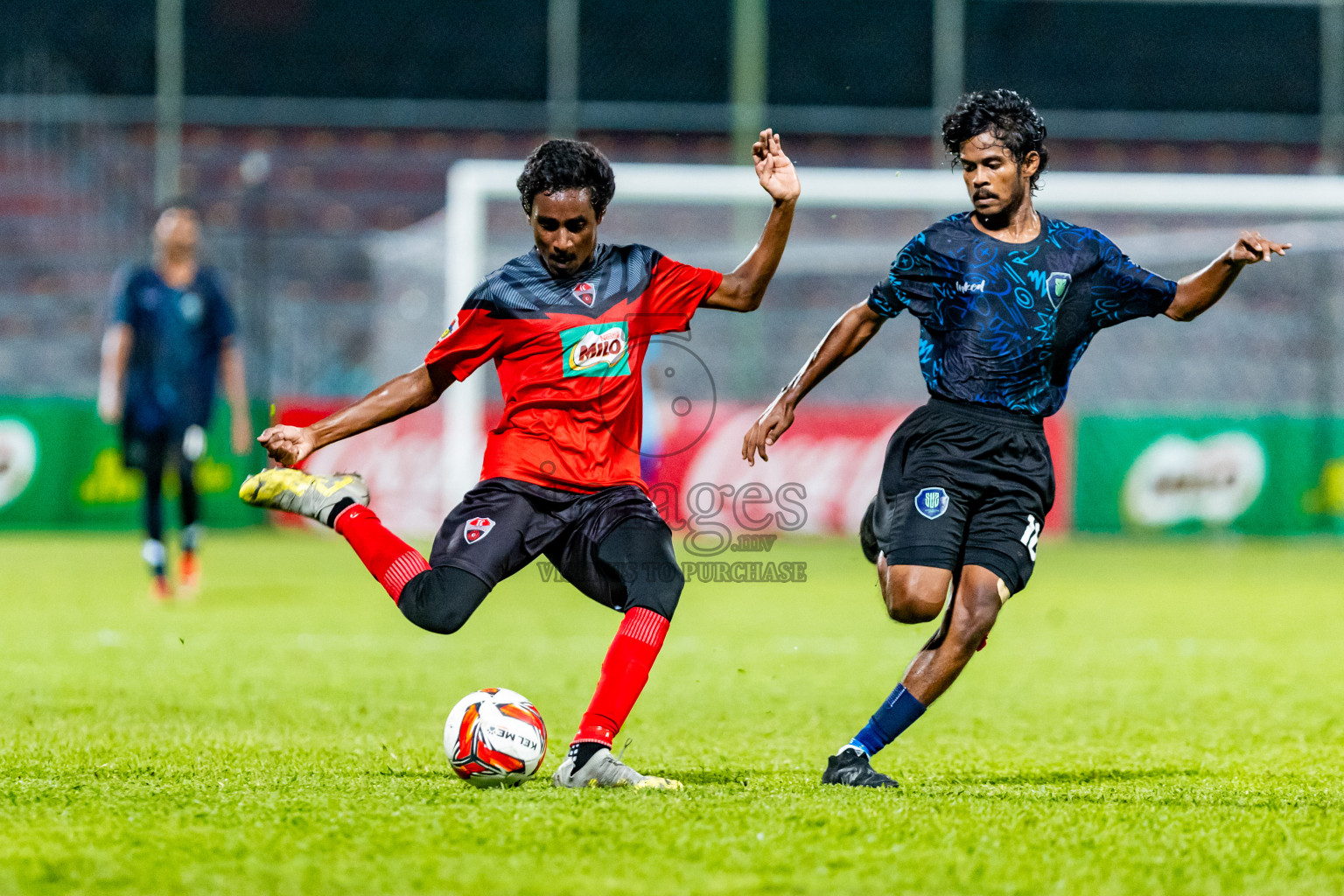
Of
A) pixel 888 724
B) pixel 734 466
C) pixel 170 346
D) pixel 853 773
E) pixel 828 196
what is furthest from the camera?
pixel 734 466

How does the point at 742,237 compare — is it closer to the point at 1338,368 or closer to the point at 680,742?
the point at 1338,368

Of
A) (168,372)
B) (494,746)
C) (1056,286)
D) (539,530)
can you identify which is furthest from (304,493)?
(168,372)

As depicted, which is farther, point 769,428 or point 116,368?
point 116,368

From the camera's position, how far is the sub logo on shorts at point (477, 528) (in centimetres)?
440

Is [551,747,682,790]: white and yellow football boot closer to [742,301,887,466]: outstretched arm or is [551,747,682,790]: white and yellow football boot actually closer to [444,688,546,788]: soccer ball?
[444,688,546,788]: soccer ball

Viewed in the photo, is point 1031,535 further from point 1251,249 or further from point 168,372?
point 168,372

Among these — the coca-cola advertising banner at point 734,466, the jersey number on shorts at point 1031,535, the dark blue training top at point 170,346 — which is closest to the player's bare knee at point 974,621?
the jersey number on shorts at point 1031,535

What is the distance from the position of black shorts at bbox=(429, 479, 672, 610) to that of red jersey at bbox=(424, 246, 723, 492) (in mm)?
44

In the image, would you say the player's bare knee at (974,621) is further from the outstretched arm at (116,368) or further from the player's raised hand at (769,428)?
the outstretched arm at (116,368)

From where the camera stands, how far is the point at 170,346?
9445 millimetres

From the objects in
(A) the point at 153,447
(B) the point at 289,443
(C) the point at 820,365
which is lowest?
(A) the point at 153,447

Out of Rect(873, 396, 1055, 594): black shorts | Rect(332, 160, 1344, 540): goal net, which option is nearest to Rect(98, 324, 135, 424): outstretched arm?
Rect(332, 160, 1344, 540): goal net

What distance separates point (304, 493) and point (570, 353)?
2.77 feet

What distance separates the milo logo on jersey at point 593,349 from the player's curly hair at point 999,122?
1.06m
